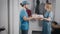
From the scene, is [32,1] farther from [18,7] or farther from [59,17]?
[59,17]

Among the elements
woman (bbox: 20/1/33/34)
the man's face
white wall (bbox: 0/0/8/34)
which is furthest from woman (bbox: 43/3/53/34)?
white wall (bbox: 0/0/8/34)

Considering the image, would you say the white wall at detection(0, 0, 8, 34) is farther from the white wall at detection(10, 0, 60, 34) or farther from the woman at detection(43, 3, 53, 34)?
the woman at detection(43, 3, 53, 34)

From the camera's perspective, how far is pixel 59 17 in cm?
122

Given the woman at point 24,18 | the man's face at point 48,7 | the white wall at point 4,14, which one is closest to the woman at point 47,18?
the man's face at point 48,7

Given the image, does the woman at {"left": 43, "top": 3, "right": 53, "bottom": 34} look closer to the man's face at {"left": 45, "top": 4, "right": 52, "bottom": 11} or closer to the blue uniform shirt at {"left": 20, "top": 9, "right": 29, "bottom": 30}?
the man's face at {"left": 45, "top": 4, "right": 52, "bottom": 11}

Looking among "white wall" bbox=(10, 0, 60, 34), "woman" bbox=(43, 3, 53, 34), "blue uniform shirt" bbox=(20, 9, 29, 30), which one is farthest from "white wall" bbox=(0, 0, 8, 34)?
"woman" bbox=(43, 3, 53, 34)

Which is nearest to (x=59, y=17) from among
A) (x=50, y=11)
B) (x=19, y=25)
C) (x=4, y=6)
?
(x=50, y=11)

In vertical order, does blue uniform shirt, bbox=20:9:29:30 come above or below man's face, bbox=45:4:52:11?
below

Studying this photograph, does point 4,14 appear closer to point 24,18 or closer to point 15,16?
point 15,16

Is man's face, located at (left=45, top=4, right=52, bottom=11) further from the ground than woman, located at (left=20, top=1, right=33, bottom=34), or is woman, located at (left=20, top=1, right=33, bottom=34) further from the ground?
man's face, located at (left=45, top=4, right=52, bottom=11)

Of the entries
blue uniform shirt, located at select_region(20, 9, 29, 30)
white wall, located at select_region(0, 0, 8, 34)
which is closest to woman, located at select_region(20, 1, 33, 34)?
blue uniform shirt, located at select_region(20, 9, 29, 30)

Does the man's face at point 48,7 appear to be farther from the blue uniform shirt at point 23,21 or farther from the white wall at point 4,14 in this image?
the white wall at point 4,14

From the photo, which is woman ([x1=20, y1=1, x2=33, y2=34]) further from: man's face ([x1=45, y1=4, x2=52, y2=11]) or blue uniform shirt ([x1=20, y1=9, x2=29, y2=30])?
man's face ([x1=45, y1=4, x2=52, y2=11])

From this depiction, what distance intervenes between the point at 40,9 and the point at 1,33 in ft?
1.71
